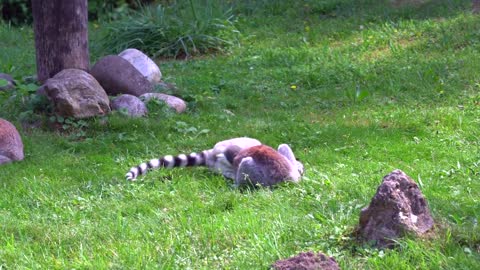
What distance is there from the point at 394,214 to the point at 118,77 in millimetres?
5330

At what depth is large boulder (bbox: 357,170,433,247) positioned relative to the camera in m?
4.79

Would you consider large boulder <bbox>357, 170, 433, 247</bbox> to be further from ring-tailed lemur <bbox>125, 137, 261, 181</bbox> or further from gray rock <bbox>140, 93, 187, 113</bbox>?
gray rock <bbox>140, 93, 187, 113</bbox>

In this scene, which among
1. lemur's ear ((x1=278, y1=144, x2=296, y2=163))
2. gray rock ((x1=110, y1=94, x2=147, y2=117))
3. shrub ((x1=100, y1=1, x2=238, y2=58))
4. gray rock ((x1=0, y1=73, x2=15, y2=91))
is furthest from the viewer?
shrub ((x1=100, y1=1, x2=238, y2=58))

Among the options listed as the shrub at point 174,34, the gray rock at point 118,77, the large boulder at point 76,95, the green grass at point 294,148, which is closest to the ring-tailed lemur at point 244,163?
the green grass at point 294,148

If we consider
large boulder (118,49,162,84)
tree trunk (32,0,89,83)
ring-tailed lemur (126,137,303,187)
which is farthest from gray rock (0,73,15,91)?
ring-tailed lemur (126,137,303,187)

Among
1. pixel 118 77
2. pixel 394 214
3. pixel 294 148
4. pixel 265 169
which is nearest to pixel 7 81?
pixel 118 77

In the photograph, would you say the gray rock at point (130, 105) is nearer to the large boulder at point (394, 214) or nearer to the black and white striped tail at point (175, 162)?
the black and white striped tail at point (175, 162)

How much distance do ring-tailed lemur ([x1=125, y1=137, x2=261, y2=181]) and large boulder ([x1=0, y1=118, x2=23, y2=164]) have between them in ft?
4.46

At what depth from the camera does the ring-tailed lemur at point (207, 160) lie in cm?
706

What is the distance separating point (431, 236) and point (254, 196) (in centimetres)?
177

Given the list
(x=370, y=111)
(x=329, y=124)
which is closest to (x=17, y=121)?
(x=329, y=124)

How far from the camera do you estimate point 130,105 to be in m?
8.83

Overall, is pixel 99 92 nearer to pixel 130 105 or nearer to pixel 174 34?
pixel 130 105

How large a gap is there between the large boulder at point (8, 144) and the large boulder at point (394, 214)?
3983 mm
